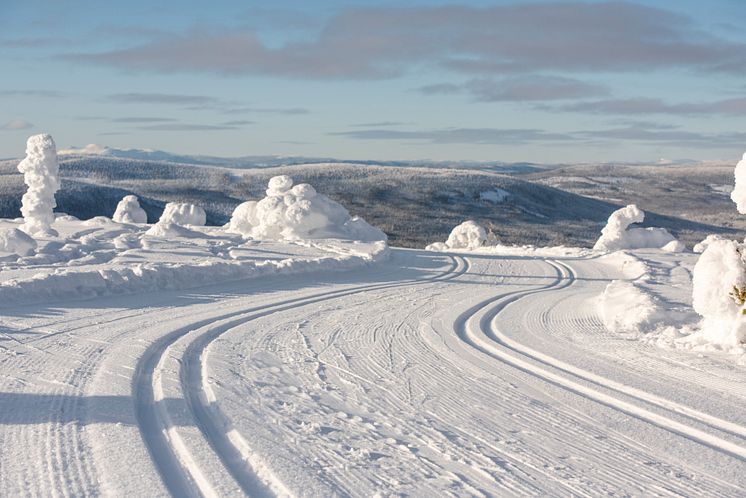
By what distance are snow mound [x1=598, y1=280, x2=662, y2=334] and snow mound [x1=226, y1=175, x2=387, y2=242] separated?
15.7 metres

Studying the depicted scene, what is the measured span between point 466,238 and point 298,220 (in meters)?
13.2

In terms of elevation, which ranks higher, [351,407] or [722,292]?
[722,292]

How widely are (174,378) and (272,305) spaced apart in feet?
17.2

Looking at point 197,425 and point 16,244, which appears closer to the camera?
point 197,425

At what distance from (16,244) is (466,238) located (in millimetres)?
23606

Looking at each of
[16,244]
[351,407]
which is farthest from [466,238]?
[351,407]

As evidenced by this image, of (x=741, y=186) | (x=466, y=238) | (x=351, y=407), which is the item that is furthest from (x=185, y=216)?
(x=351, y=407)

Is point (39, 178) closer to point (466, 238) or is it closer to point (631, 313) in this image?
point (466, 238)

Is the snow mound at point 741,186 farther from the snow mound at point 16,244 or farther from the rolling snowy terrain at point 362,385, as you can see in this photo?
the snow mound at point 16,244

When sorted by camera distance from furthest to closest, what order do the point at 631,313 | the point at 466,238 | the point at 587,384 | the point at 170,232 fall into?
the point at 466,238 → the point at 170,232 → the point at 631,313 → the point at 587,384

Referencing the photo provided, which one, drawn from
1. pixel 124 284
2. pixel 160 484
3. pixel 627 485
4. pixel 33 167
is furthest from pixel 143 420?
pixel 33 167

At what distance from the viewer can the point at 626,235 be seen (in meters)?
35.8

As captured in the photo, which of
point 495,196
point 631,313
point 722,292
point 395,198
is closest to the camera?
point 722,292

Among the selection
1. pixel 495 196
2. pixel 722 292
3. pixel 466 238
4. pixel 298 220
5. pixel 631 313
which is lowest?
pixel 495 196
